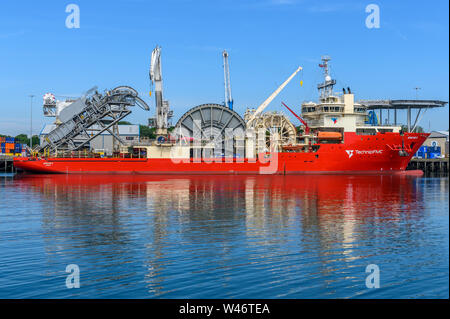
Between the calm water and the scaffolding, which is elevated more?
the scaffolding

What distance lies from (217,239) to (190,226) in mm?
3297

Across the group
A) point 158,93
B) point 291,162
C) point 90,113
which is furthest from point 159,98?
point 291,162

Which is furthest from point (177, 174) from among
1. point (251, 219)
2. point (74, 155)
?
point (251, 219)

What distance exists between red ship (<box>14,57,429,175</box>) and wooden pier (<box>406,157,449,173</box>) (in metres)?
28.1

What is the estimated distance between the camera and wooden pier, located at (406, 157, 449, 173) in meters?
88.9

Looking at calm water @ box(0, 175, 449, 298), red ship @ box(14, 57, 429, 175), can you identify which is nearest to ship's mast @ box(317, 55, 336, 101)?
red ship @ box(14, 57, 429, 175)

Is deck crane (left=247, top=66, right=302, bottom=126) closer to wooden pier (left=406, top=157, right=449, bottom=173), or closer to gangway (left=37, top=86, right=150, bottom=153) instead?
gangway (left=37, top=86, right=150, bottom=153)

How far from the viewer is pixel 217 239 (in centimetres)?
1742

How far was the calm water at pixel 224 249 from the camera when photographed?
38.3ft

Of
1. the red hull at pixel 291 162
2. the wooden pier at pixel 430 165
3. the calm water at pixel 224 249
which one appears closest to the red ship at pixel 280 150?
the red hull at pixel 291 162

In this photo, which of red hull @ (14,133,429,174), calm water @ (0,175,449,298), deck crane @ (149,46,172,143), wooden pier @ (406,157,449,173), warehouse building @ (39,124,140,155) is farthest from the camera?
warehouse building @ (39,124,140,155)

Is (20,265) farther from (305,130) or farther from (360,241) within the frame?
(305,130)

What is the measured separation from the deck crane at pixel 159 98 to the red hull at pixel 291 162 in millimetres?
4760

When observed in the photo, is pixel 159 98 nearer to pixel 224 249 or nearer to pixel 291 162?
pixel 291 162
